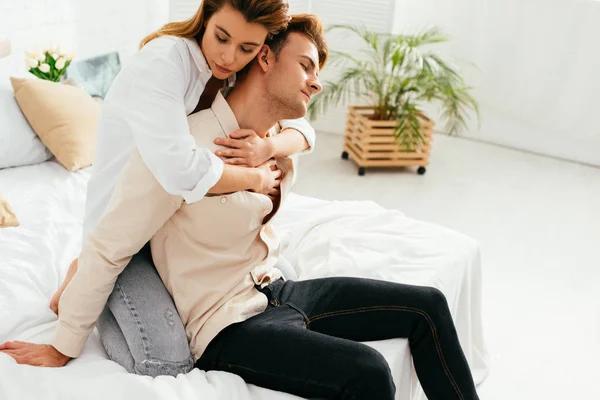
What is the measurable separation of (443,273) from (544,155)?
304cm

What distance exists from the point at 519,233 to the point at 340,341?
2.30 m

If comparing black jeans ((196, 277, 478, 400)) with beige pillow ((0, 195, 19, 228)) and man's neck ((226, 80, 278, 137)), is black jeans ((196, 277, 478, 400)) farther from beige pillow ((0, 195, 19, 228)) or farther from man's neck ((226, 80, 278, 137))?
beige pillow ((0, 195, 19, 228))

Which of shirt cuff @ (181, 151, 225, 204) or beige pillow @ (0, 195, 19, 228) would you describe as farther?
beige pillow @ (0, 195, 19, 228)

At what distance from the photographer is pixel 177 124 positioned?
5.23ft

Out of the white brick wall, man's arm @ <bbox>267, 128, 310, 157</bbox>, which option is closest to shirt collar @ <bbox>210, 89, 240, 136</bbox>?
man's arm @ <bbox>267, 128, 310, 157</bbox>

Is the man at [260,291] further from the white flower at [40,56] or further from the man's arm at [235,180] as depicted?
the white flower at [40,56]

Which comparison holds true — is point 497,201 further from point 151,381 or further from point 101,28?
point 151,381

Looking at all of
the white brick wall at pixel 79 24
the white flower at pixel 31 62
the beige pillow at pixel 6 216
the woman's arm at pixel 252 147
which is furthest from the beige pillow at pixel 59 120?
the woman's arm at pixel 252 147

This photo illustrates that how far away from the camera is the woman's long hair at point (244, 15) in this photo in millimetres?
1652

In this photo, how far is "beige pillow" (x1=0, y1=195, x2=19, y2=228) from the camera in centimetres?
221

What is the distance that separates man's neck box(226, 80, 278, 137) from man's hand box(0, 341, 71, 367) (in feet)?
2.20

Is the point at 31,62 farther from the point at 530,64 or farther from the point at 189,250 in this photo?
the point at 530,64

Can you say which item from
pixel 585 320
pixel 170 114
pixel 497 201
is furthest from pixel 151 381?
pixel 497 201

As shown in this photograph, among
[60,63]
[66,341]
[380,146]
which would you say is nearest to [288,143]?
[66,341]
